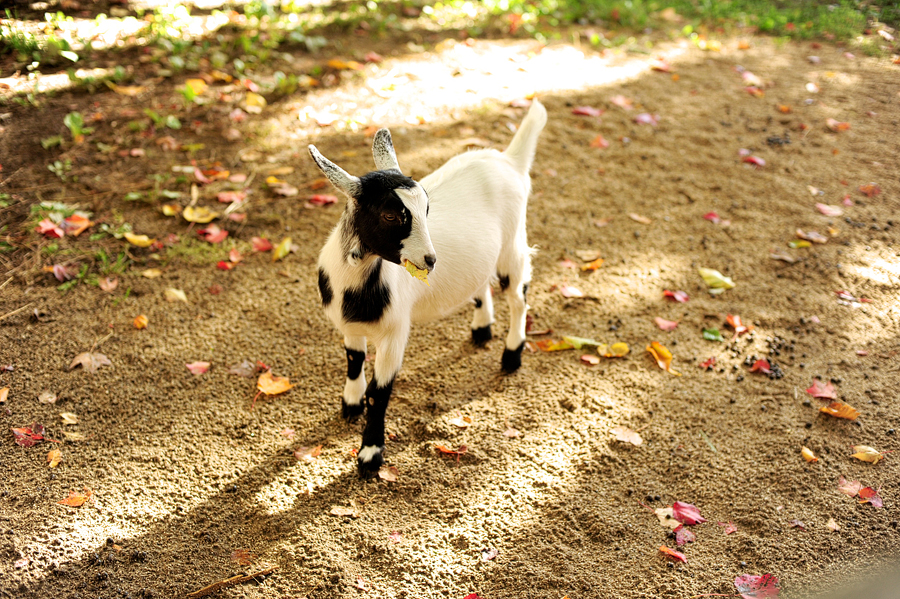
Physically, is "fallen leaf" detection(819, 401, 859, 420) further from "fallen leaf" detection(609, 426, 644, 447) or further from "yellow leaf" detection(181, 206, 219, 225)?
"yellow leaf" detection(181, 206, 219, 225)

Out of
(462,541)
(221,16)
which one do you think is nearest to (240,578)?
(462,541)

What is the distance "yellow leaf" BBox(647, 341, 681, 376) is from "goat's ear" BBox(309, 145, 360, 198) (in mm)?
2344

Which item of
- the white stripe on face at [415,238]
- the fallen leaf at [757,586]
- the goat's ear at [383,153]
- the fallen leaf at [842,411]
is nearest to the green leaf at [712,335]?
the fallen leaf at [842,411]

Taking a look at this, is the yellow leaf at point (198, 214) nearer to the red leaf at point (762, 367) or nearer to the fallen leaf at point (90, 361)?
the fallen leaf at point (90, 361)

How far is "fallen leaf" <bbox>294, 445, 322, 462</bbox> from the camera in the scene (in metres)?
3.21

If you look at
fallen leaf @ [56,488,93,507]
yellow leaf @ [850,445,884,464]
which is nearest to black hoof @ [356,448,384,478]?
fallen leaf @ [56,488,93,507]

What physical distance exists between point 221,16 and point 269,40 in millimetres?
797

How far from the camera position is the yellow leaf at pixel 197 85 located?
554cm

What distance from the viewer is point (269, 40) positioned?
6457 millimetres

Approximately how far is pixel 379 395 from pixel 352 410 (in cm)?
49

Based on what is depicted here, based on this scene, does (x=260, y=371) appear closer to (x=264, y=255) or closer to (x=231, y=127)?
(x=264, y=255)

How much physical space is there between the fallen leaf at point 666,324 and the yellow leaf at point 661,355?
0.68ft

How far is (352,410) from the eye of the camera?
3.42 m

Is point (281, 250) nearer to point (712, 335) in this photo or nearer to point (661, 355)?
point (661, 355)
